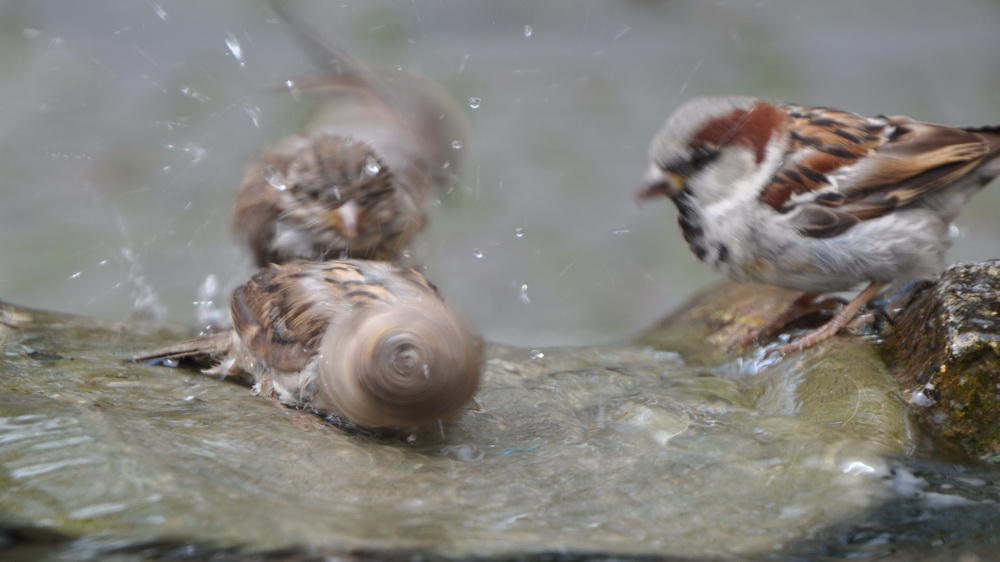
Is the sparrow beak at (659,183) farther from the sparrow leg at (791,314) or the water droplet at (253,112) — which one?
the water droplet at (253,112)

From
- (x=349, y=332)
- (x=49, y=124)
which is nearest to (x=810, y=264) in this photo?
(x=349, y=332)

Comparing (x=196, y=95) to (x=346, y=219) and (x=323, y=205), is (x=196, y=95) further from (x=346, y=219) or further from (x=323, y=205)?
(x=346, y=219)

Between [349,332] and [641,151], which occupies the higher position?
[641,151]

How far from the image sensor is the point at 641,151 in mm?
7633

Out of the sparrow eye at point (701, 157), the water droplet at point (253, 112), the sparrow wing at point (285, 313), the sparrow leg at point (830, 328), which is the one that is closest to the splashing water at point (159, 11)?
the water droplet at point (253, 112)

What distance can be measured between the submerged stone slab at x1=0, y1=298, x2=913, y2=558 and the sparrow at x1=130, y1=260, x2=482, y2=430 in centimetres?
10

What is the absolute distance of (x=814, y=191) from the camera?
12.2ft

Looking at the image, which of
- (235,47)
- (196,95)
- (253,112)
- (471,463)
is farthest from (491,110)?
(471,463)

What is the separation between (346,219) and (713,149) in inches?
57.9

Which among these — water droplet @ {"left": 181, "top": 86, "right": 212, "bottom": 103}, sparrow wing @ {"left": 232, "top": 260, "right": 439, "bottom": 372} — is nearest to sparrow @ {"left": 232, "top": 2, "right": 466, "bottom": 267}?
sparrow wing @ {"left": 232, "top": 260, "right": 439, "bottom": 372}

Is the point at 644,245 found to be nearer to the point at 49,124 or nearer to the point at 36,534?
the point at 49,124

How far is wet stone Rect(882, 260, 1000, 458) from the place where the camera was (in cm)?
275

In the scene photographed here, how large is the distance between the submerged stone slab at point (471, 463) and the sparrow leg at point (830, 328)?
0.11 meters

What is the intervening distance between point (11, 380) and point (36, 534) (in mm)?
1162
